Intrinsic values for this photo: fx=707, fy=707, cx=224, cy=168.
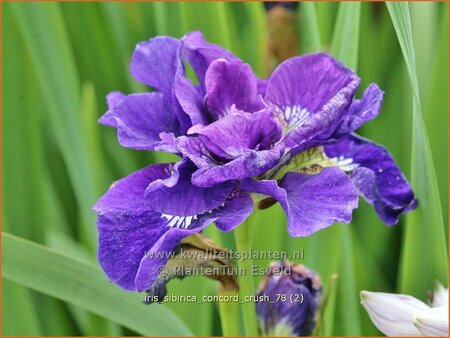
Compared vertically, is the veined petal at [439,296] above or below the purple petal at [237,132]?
below

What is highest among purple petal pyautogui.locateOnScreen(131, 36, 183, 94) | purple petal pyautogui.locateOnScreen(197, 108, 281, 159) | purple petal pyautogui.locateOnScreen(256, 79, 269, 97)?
purple petal pyautogui.locateOnScreen(131, 36, 183, 94)

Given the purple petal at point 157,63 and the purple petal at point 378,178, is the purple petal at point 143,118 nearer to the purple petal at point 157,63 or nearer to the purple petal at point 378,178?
the purple petal at point 157,63

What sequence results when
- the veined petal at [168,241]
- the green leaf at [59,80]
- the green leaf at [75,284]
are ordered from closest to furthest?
the veined petal at [168,241] < the green leaf at [75,284] < the green leaf at [59,80]

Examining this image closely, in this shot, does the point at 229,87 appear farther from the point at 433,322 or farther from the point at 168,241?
the point at 433,322

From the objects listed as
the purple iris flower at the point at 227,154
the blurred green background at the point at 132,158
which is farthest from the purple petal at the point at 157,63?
the blurred green background at the point at 132,158

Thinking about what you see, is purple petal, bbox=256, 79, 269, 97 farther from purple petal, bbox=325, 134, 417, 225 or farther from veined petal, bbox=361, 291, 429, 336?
veined petal, bbox=361, 291, 429, 336

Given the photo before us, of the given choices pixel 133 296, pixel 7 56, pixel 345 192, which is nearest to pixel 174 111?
pixel 345 192

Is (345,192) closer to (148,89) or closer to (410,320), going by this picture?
(410,320)

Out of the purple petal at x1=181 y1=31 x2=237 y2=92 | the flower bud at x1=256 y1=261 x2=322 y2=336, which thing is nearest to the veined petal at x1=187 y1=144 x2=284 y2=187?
the purple petal at x1=181 y1=31 x2=237 y2=92
